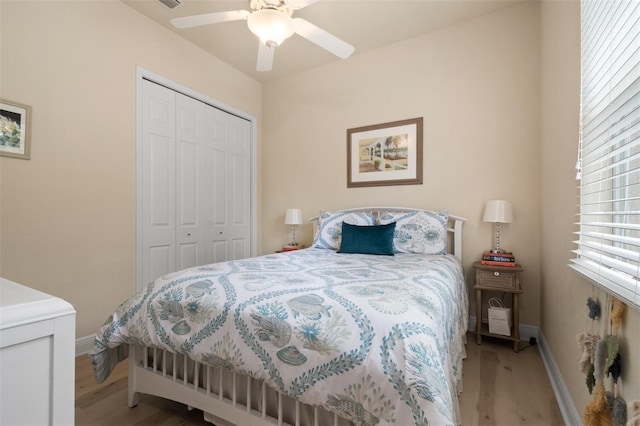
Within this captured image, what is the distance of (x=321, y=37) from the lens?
2.11 m

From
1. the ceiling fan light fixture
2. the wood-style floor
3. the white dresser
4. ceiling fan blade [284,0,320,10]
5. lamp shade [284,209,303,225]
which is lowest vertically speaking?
the wood-style floor

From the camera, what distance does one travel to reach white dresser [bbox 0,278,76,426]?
0.50 m

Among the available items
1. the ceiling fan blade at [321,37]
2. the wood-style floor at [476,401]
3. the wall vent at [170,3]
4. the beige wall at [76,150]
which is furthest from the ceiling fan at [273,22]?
the wood-style floor at [476,401]

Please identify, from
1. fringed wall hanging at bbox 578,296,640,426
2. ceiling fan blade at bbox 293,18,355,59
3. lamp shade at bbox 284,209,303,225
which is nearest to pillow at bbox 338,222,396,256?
lamp shade at bbox 284,209,303,225

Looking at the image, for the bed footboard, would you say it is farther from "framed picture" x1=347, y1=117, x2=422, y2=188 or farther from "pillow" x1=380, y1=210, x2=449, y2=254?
"framed picture" x1=347, y1=117, x2=422, y2=188

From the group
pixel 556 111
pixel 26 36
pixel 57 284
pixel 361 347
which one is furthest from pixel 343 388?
pixel 26 36

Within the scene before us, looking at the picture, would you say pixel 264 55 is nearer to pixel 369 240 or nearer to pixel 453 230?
pixel 369 240

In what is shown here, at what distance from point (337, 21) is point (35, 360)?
3.12 m

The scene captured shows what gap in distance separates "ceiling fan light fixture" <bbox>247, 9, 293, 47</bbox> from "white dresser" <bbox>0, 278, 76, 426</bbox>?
6.51 ft

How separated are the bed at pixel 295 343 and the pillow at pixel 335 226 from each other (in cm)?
98

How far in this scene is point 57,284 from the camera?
2.20 m

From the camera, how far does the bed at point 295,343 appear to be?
0.94m

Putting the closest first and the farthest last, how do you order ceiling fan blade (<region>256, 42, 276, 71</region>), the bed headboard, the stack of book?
ceiling fan blade (<region>256, 42, 276, 71</region>) < the stack of book < the bed headboard

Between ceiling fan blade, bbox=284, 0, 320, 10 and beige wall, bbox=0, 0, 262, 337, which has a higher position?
ceiling fan blade, bbox=284, 0, 320, 10
